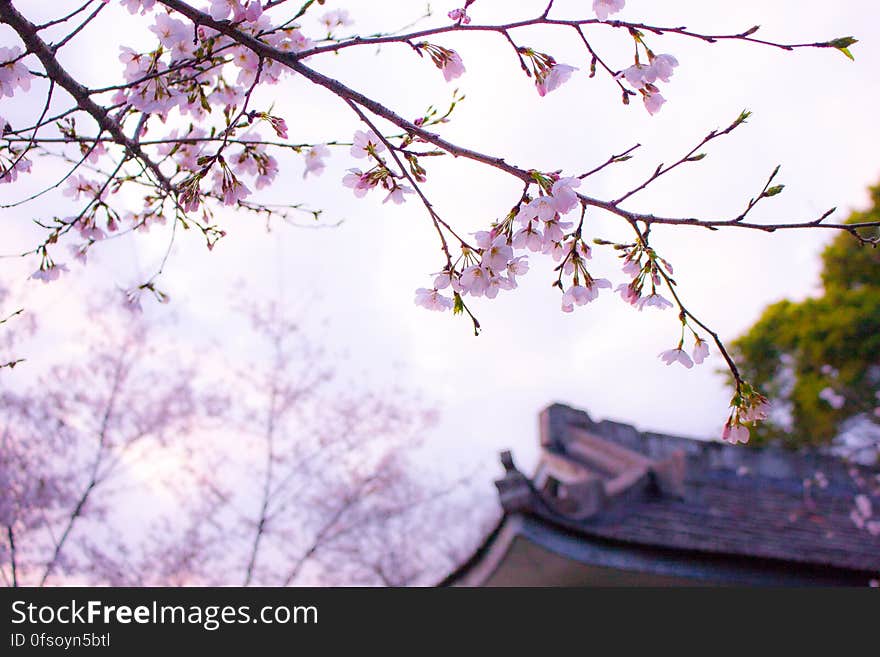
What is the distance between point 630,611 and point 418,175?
407 cm

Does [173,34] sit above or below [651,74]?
above

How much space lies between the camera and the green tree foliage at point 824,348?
17.0 metres

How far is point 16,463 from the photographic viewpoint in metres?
7.88

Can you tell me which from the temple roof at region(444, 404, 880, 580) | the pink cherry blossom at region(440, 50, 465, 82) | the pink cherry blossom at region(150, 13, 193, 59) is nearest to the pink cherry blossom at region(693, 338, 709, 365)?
the pink cherry blossom at region(440, 50, 465, 82)

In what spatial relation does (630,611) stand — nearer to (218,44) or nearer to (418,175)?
(418,175)

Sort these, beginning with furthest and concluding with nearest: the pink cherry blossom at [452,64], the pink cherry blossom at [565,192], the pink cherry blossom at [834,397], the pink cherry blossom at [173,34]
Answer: the pink cherry blossom at [834,397] < the pink cherry blossom at [173,34] < the pink cherry blossom at [452,64] < the pink cherry blossom at [565,192]

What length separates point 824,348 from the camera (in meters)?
17.8

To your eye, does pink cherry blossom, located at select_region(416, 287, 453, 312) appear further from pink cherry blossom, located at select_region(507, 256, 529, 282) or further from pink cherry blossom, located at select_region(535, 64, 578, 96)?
pink cherry blossom, located at select_region(535, 64, 578, 96)

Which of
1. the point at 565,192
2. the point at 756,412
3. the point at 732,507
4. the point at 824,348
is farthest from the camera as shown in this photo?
the point at 824,348

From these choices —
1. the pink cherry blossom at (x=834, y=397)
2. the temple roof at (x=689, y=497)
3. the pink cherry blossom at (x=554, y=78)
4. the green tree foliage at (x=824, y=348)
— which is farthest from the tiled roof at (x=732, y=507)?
the green tree foliage at (x=824, y=348)

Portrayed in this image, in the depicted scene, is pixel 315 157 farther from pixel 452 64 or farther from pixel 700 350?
pixel 700 350

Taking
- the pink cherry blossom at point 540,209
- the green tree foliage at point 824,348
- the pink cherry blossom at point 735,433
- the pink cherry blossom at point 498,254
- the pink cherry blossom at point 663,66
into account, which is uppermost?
the green tree foliage at point 824,348

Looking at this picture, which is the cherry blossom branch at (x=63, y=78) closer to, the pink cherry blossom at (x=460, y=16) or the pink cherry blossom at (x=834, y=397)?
the pink cherry blossom at (x=460, y=16)

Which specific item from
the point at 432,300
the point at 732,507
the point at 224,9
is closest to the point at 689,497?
the point at 732,507
